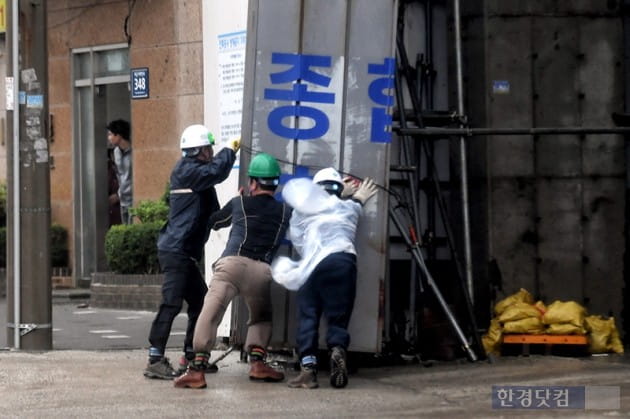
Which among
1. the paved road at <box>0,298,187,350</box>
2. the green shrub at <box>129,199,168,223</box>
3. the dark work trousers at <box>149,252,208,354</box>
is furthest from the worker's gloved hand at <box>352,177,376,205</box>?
the green shrub at <box>129,199,168,223</box>

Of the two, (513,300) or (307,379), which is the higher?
(513,300)

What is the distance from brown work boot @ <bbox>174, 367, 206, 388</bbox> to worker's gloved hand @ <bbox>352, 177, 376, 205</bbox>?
1.72m

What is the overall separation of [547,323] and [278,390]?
2.68m

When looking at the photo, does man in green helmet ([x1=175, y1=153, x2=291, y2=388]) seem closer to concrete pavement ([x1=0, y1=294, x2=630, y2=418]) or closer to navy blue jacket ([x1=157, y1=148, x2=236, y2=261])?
navy blue jacket ([x1=157, y1=148, x2=236, y2=261])

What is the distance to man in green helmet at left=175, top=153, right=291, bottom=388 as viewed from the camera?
10.7 meters

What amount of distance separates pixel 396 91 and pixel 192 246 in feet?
6.82

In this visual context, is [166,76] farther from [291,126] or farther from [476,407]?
[476,407]

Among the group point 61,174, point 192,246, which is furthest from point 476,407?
point 61,174

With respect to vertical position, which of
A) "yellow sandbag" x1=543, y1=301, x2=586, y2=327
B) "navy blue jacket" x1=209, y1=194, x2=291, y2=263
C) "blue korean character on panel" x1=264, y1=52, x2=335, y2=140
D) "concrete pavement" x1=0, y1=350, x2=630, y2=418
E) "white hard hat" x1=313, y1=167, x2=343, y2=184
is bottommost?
"concrete pavement" x1=0, y1=350, x2=630, y2=418

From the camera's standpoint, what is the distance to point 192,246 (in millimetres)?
11203

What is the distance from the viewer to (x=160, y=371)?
1107 centimetres

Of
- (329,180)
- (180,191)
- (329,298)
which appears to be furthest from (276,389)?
(180,191)

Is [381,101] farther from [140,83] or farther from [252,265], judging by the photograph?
[140,83]

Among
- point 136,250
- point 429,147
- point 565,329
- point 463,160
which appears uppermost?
point 429,147
